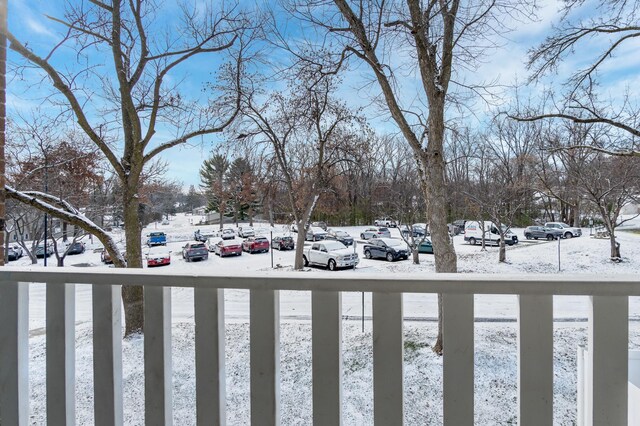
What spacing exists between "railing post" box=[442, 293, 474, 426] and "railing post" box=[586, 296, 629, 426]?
31 centimetres

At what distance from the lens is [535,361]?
88cm

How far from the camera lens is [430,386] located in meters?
3.75

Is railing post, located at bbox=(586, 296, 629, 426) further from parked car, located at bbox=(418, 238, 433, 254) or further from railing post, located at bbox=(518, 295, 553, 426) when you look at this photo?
parked car, located at bbox=(418, 238, 433, 254)

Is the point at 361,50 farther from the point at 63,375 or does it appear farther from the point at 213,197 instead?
the point at 213,197

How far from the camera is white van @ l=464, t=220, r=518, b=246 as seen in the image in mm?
19750

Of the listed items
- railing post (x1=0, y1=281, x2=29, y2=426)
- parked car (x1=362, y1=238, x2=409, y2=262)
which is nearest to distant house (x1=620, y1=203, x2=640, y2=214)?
parked car (x1=362, y1=238, x2=409, y2=262)

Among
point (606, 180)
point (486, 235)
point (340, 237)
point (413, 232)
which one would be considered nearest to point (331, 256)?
point (413, 232)

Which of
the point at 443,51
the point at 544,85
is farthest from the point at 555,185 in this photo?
the point at 443,51

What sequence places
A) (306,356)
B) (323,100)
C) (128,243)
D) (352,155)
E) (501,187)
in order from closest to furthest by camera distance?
(306,356), (128,243), (323,100), (352,155), (501,187)

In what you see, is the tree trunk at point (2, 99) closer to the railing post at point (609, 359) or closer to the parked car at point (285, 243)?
the railing post at point (609, 359)

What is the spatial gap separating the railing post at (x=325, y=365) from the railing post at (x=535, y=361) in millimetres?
500

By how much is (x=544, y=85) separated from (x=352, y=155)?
7.70 m

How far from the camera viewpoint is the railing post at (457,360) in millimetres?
894

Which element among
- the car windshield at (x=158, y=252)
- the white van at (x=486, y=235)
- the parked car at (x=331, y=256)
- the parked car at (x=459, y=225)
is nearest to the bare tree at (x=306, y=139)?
the parked car at (x=331, y=256)
